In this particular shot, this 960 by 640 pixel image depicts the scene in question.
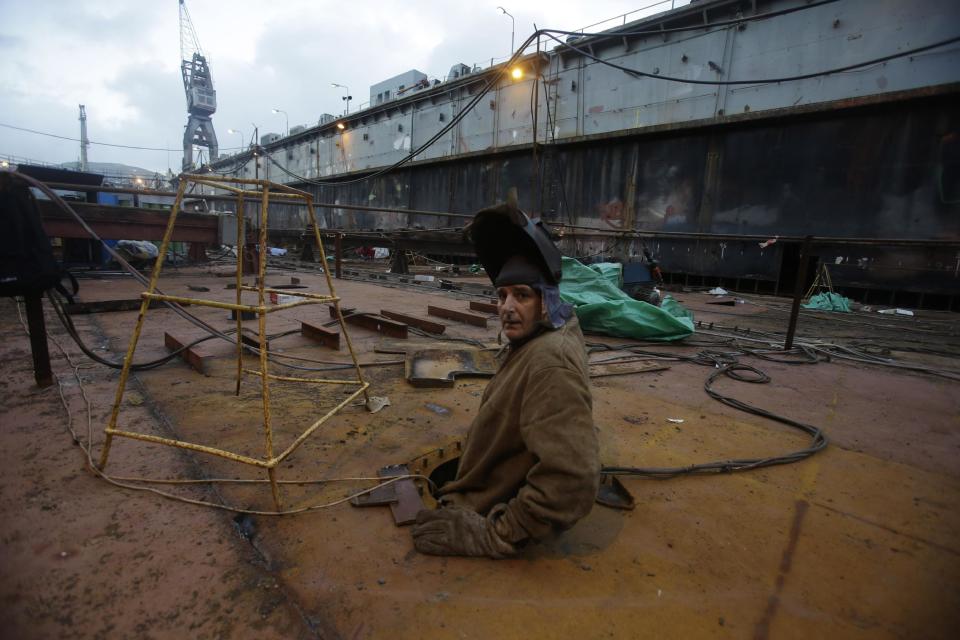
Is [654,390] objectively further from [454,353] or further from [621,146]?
[621,146]

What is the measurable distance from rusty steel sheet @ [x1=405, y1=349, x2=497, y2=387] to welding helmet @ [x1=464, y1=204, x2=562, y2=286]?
1642 mm

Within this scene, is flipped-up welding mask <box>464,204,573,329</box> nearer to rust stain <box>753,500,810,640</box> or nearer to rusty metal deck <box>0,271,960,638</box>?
rusty metal deck <box>0,271,960,638</box>

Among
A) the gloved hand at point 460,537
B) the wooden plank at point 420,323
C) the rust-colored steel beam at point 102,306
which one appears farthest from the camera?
the rust-colored steel beam at point 102,306

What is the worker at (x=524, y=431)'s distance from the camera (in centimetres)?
143

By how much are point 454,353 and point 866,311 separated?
34.2 feet

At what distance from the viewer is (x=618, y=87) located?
17.8 m

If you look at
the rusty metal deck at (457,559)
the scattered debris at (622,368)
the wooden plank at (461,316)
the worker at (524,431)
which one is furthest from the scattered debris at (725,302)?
the worker at (524,431)

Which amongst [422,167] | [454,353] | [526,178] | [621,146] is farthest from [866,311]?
[422,167]

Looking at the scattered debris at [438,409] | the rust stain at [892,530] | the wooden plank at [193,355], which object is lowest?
the scattered debris at [438,409]

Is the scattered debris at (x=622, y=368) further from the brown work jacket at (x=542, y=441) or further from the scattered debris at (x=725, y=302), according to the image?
the scattered debris at (x=725, y=302)

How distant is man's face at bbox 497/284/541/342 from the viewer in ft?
5.49

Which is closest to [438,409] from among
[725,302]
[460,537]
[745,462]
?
[460,537]

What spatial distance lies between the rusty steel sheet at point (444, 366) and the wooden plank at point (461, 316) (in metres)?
1.72

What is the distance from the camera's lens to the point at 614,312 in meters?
5.72
